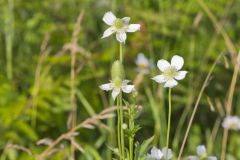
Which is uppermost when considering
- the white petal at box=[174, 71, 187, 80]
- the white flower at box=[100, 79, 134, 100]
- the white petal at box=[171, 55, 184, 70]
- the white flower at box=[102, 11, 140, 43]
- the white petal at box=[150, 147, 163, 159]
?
the white flower at box=[102, 11, 140, 43]

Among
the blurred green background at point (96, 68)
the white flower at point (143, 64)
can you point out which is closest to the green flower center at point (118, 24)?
the blurred green background at point (96, 68)

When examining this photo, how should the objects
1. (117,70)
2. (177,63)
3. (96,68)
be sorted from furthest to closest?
(96,68) < (177,63) < (117,70)

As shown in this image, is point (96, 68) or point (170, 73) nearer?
point (170, 73)

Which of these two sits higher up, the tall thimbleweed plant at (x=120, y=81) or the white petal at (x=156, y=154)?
the tall thimbleweed plant at (x=120, y=81)

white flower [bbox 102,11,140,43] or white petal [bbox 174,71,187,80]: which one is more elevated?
white flower [bbox 102,11,140,43]

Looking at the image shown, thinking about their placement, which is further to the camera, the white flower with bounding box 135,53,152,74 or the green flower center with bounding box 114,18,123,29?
the white flower with bounding box 135,53,152,74

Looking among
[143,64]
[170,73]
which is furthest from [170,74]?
[143,64]

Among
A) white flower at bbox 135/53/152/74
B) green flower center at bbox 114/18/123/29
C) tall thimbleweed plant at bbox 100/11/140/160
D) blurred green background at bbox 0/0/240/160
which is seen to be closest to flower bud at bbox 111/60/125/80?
tall thimbleweed plant at bbox 100/11/140/160

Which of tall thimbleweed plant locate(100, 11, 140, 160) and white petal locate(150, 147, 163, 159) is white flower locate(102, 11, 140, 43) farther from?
white petal locate(150, 147, 163, 159)

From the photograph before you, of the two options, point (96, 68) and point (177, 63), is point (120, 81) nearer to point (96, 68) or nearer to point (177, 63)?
point (177, 63)

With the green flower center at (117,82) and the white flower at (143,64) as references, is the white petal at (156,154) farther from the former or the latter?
the white flower at (143,64)
